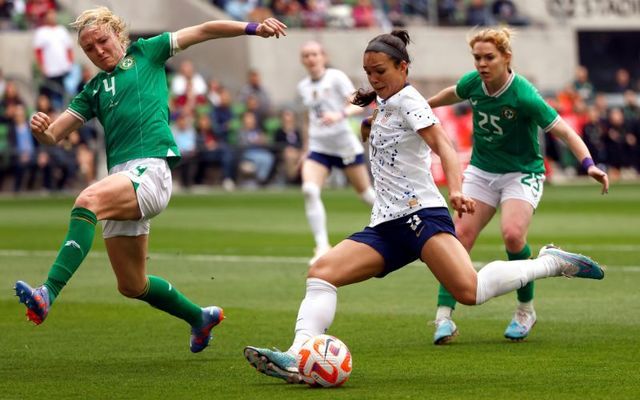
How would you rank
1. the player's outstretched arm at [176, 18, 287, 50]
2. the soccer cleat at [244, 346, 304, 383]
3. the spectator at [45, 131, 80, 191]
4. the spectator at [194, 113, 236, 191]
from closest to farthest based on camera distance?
the soccer cleat at [244, 346, 304, 383]
the player's outstretched arm at [176, 18, 287, 50]
the spectator at [45, 131, 80, 191]
the spectator at [194, 113, 236, 191]

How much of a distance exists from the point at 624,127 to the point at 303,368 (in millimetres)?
30061

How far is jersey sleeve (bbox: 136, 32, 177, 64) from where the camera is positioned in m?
9.96

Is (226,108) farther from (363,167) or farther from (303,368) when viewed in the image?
(303,368)

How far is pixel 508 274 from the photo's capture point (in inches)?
358

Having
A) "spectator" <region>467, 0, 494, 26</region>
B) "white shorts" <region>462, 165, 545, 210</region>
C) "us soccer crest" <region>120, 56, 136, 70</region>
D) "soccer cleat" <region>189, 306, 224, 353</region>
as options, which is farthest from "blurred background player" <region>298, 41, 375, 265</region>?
"spectator" <region>467, 0, 494, 26</region>

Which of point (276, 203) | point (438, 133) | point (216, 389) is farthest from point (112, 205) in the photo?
point (276, 203)

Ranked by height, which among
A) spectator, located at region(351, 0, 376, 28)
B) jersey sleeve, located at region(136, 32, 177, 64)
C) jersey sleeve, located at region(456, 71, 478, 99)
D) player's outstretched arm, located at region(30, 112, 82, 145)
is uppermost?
jersey sleeve, located at region(136, 32, 177, 64)

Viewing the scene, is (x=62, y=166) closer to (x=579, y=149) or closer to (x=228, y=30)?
(x=228, y=30)

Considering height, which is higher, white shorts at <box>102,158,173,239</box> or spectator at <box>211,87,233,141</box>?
white shorts at <box>102,158,173,239</box>

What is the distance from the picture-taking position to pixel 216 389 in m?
8.37

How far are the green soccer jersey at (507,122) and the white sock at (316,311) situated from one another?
8.21ft

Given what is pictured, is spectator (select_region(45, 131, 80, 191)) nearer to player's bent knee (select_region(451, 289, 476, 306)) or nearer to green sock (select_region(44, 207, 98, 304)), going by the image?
green sock (select_region(44, 207, 98, 304))

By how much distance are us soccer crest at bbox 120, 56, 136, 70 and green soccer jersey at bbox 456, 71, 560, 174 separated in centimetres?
245

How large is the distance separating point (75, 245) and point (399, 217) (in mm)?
2089
